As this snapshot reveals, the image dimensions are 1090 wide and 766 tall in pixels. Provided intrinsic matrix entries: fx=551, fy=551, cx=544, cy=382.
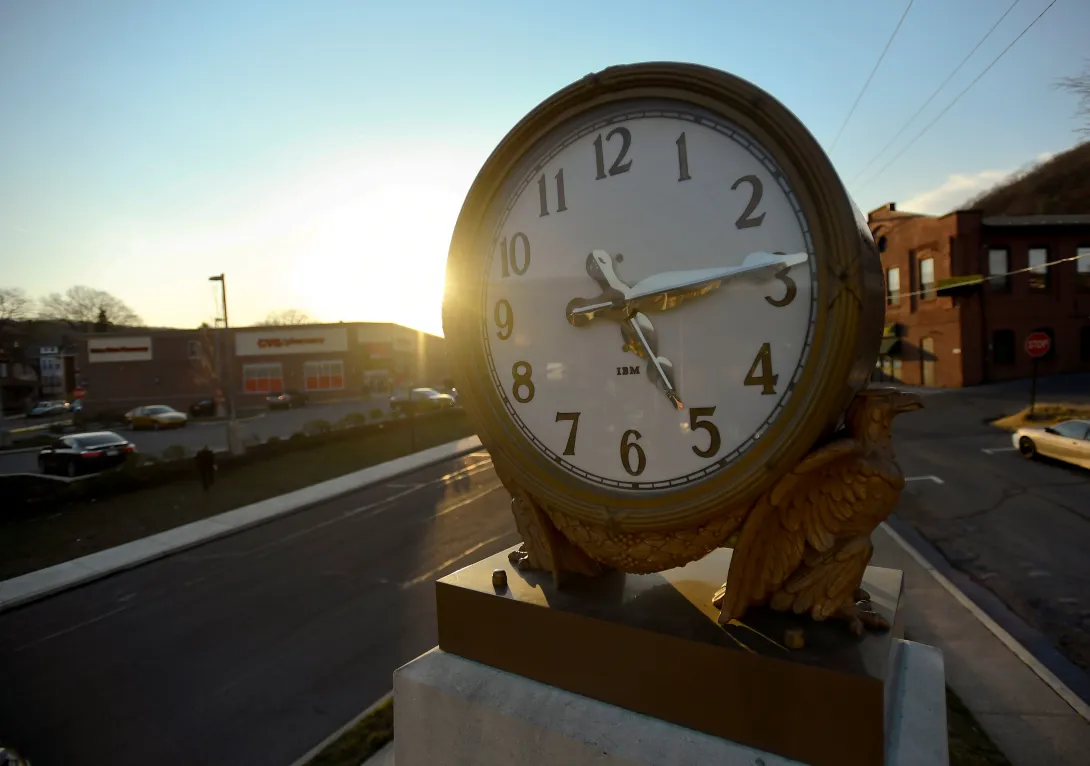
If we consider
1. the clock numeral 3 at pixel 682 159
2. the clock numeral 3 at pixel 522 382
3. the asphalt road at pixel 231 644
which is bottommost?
the asphalt road at pixel 231 644

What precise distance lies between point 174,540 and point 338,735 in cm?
795

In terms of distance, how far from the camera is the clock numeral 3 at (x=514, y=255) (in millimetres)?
2072

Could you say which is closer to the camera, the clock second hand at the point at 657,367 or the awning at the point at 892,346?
the clock second hand at the point at 657,367

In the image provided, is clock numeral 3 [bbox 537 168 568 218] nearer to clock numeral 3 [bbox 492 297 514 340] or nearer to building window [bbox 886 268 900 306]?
clock numeral 3 [bbox 492 297 514 340]

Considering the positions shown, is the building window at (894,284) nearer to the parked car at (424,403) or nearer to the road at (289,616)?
the road at (289,616)

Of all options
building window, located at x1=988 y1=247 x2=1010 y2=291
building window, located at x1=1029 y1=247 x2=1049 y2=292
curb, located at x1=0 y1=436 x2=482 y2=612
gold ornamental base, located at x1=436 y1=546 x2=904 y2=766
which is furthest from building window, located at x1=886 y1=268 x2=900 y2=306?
gold ornamental base, located at x1=436 y1=546 x2=904 y2=766

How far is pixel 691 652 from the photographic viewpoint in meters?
1.72

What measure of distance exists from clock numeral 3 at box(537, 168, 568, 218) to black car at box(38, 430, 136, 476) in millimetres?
19997

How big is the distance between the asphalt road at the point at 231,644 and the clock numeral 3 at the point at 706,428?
4.54 meters

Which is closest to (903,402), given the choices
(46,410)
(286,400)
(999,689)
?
(999,689)

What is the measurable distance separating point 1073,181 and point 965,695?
54.8 metres

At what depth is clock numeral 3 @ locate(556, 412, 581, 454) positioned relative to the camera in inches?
77.5

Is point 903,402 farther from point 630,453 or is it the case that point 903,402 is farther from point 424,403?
point 424,403

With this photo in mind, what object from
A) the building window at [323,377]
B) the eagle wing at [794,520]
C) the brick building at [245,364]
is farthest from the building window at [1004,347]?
the building window at [323,377]
